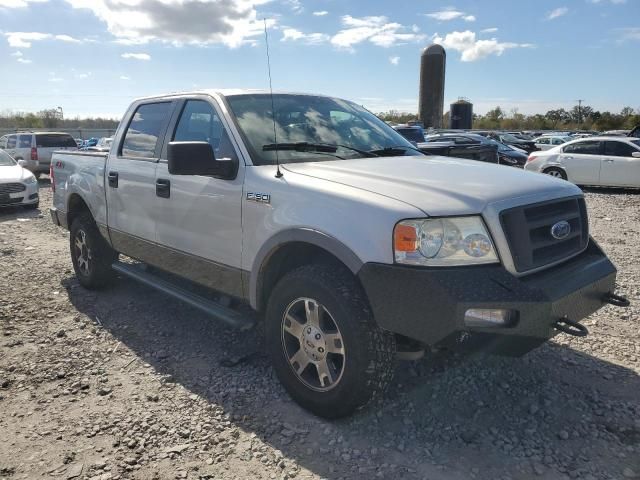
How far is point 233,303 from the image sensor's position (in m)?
3.84

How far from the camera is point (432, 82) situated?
44156 millimetres

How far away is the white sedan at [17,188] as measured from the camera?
10898mm

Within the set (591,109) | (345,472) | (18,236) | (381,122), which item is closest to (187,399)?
(345,472)

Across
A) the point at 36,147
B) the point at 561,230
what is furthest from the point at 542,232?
the point at 36,147

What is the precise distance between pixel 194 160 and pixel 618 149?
13859 mm

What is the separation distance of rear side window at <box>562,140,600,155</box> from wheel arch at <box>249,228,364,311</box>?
13486 millimetres

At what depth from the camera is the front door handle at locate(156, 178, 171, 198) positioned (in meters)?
3.93

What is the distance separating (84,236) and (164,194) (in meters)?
1.89

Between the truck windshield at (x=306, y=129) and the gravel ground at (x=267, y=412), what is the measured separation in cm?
151

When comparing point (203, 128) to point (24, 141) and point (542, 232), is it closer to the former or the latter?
point (542, 232)

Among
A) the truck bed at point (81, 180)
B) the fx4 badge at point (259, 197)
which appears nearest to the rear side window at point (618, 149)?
the truck bed at point (81, 180)

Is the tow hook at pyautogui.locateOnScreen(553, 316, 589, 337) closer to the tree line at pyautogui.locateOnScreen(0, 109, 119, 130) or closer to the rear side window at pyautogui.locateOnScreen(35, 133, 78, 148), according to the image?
the rear side window at pyautogui.locateOnScreen(35, 133, 78, 148)

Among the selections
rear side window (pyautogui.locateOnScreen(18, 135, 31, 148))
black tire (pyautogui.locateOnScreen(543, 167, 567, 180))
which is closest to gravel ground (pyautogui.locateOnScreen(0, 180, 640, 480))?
black tire (pyautogui.locateOnScreen(543, 167, 567, 180))

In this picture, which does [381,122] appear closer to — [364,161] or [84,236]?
[364,161]
